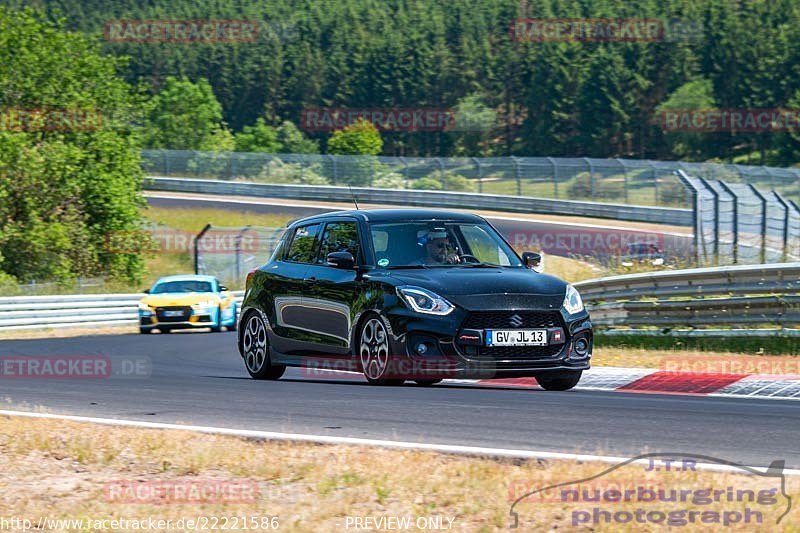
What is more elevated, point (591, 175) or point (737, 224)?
point (737, 224)

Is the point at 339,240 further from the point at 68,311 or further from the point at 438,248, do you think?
the point at 68,311

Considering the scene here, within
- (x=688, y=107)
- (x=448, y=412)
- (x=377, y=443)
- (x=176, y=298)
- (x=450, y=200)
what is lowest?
(x=450, y=200)

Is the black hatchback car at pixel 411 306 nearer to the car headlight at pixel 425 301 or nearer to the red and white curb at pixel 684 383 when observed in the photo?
the car headlight at pixel 425 301

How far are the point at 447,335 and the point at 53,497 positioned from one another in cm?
462

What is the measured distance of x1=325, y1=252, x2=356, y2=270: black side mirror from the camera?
1150 cm

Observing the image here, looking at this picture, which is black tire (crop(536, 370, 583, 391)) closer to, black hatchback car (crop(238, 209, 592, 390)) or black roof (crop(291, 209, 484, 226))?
black hatchback car (crop(238, 209, 592, 390))

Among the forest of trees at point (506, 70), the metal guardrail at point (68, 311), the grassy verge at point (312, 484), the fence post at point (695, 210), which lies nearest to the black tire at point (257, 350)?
the grassy verge at point (312, 484)

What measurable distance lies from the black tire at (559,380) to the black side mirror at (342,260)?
202cm

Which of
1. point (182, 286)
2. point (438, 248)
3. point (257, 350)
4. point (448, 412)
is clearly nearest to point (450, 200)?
point (182, 286)

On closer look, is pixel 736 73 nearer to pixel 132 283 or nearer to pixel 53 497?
pixel 132 283

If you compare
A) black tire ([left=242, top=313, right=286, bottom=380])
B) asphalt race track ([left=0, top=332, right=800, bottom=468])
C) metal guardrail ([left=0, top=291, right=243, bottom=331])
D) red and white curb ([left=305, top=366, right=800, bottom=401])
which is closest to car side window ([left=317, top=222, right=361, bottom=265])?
black tire ([left=242, top=313, right=286, bottom=380])

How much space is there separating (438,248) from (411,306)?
1153 millimetres

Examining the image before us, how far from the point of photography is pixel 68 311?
99.5 ft

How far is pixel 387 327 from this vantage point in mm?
10836
